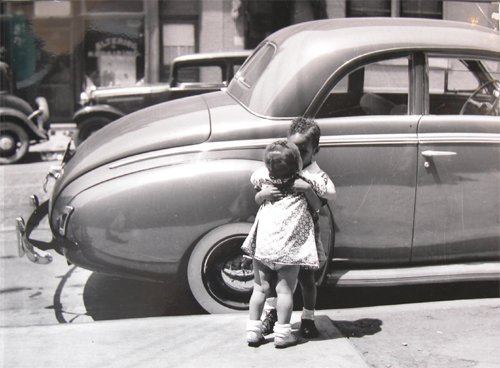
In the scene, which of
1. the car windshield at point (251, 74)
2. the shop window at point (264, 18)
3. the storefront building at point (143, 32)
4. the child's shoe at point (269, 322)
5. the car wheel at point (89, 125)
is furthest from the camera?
the shop window at point (264, 18)

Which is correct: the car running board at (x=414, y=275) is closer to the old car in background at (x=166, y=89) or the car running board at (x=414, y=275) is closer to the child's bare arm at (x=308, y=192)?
the child's bare arm at (x=308, y=192)

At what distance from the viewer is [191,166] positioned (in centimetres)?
430

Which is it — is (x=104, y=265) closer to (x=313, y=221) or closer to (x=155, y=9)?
(x=313, y=221)

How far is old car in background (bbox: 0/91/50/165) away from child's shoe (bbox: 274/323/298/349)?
27.4 ft

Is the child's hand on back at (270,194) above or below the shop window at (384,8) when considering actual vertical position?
below

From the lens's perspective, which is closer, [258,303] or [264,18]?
[258,303]

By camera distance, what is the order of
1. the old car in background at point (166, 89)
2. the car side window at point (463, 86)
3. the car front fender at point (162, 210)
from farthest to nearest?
1. the old car in background at point (166, 89)
2. the car side window at point (463, 86)
3. the car front fender at point (162, 210)

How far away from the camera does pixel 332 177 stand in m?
4.38

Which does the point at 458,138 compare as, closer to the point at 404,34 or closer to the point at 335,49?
the point at 404,34

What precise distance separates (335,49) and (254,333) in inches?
76.3

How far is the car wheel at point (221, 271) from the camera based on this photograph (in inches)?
169

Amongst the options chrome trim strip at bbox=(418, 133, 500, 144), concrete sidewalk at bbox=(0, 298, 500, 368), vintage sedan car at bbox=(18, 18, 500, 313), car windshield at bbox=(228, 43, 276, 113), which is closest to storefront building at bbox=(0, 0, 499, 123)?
car windshield at bbox=(228, 43, 276, 113)

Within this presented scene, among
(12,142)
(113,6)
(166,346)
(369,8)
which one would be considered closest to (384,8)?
(369,8)

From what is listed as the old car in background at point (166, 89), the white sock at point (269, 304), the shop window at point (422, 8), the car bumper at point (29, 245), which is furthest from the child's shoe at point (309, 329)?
the shop window at point (422, 8)
